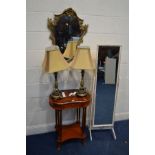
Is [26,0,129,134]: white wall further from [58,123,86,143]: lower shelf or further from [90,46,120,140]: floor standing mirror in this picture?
[90,46,120,140]: floor standing mirror

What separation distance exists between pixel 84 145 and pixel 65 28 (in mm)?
1598

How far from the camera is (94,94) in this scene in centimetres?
270

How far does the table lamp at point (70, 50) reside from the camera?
8.55 feet

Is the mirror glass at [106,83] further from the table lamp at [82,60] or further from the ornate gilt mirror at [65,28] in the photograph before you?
the ornate gilt mirror at [65,28]

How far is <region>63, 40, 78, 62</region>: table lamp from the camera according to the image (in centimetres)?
261

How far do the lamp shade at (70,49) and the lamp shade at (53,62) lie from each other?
0.33m

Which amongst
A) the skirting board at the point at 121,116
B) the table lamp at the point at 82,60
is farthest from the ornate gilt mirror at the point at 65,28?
the skirting board at the point at 121,116

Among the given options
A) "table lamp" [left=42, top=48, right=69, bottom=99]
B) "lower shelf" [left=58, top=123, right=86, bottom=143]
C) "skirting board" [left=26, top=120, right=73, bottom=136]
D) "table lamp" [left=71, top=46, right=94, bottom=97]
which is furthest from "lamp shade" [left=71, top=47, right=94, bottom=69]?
"skirting board" [left=26, top=120, right=73, bottom=136]

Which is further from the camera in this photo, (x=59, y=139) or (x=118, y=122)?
(x=118, y=122)

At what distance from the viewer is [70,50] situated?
2633mm
